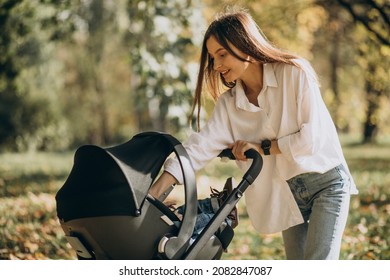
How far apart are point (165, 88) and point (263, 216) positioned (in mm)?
4041

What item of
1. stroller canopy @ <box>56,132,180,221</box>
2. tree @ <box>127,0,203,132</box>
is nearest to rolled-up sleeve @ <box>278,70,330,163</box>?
stroller canopy @ <box>56,132,180,221</box>

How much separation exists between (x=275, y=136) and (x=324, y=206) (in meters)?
0.47

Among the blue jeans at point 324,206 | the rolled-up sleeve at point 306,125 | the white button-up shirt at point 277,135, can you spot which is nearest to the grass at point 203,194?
the white button-up shirt at point 277,135

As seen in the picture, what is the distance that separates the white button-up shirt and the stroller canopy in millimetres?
329

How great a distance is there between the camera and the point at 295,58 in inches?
128

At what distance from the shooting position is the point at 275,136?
3326 mm

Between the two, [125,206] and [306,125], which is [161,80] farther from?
[125,206]

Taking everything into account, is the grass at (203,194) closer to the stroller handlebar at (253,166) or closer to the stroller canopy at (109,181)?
the stroller handlebar at (253,166)

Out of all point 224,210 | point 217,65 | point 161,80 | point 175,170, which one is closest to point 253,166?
point 224,210

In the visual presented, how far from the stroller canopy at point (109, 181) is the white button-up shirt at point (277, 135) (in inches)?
13.0

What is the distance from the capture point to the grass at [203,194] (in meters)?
5.30

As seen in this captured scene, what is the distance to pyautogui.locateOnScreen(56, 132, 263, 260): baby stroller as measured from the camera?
106 inches

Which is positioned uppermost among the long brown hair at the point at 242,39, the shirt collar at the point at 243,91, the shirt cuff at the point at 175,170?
the long brown hair at the point at 242,39

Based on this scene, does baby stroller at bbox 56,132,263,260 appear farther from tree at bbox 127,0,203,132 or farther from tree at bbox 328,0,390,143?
tree at bbox 328,0,390,143
